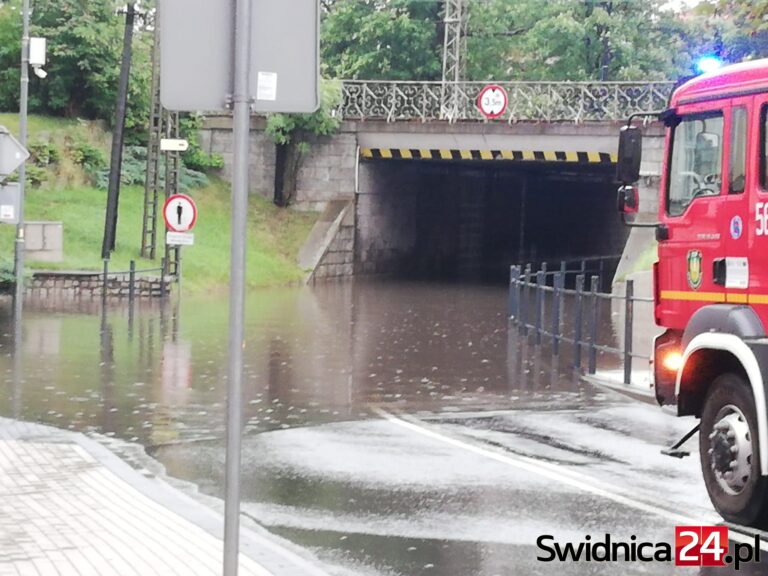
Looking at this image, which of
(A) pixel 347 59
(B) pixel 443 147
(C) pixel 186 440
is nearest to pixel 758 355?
(C) pixel 186 440

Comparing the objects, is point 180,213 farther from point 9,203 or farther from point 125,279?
point 9,203

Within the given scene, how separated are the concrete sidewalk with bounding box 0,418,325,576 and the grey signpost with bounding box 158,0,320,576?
214 cm

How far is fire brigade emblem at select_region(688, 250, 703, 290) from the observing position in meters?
10.7

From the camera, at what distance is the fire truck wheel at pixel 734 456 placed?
9.59 metres

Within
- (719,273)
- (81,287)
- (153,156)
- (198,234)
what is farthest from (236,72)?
(198,234)

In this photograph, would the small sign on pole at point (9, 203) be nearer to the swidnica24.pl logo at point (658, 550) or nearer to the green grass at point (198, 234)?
the green grass at point (198, 234)

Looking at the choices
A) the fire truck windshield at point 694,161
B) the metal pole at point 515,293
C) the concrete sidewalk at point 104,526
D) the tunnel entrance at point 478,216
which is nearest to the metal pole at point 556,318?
the metal pole at point 515,293

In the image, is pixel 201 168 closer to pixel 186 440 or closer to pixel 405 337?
pixel 405 337

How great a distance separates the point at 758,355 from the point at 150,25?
4523cm

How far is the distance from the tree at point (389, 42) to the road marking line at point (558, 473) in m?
38.5

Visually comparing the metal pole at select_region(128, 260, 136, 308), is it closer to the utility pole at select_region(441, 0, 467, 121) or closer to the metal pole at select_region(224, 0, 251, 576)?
the utility pole at select_region(441, 0, 467, 121)

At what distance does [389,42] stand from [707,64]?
42552mm

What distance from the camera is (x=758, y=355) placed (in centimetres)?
959

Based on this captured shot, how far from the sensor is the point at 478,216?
5284 centimetres
